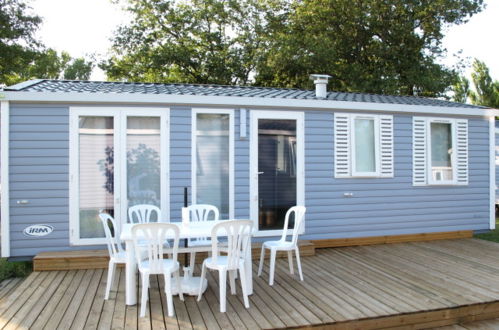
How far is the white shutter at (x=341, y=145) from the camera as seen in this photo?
5781mm

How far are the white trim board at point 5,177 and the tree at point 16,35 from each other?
983 cm

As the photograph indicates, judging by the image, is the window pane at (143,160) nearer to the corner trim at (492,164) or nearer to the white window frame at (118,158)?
the white window frame at (118,158)

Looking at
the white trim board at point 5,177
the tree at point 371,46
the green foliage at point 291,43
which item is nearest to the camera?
the white trim board at point 5,177

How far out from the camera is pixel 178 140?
203 inches

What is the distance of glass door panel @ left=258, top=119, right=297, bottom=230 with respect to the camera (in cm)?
546

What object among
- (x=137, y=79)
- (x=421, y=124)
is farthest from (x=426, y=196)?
(x=137, y=79)

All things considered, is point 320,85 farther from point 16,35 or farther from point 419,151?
point 16,35

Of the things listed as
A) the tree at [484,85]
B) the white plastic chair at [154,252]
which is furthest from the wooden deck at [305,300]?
the tree at [484,85]

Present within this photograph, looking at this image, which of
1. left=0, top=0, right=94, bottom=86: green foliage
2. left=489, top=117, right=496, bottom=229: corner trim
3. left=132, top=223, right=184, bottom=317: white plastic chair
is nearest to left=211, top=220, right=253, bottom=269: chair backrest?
left=132, top=223, right=184, bottom=317: white plastic chair

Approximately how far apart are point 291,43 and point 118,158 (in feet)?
32.9

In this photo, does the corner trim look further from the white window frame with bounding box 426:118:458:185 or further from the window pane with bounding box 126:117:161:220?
the window pane with bounding box 126:117:161:220

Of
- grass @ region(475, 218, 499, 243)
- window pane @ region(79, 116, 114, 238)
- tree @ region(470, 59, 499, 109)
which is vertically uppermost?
tree @ region(470, 59, 499, 109)

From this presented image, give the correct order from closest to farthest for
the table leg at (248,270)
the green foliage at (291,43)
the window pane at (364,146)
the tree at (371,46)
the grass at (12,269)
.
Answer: the table leg at (248,270) < the grass at (12,269) < the window pane at (364,146) < the tree at (371,46) < the green foliage at (291,43)

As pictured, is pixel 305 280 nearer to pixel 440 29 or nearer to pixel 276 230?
pixel 276 230
